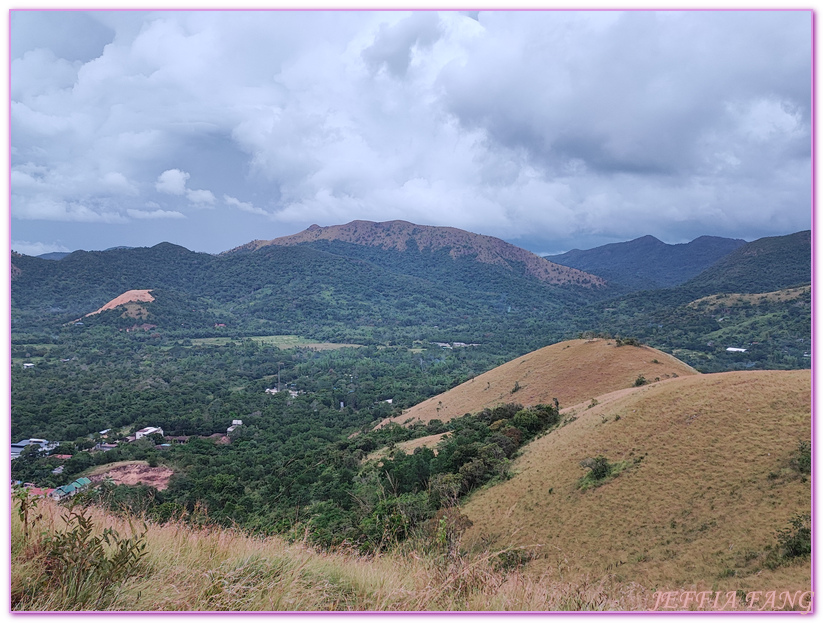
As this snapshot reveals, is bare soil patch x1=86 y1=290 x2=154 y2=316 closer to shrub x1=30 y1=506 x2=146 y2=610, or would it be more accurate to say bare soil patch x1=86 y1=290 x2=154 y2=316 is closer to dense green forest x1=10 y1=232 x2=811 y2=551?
dense green forest x1=10 y1=232 x2=811 y2=551

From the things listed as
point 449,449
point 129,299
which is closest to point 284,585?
point 449,449

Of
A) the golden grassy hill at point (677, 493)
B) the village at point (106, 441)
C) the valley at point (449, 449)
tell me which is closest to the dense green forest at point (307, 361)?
the valley at point (449, 449)

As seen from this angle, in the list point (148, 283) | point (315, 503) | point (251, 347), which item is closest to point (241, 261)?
point (148, 283)

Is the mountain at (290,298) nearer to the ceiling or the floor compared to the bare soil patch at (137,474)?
nearer to the ceiling

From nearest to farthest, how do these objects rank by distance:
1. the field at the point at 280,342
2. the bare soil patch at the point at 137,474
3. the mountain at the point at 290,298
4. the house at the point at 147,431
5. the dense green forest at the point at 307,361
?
the dense green forest at the point at 307,361 < the bare soil patch at the point at 137,474 < the house at the point at 147,431 < the field at the point at 280,342 < the mountain at the point at 290,298

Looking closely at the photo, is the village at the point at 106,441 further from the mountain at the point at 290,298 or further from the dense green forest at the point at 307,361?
the mountain at the point at 290,298
